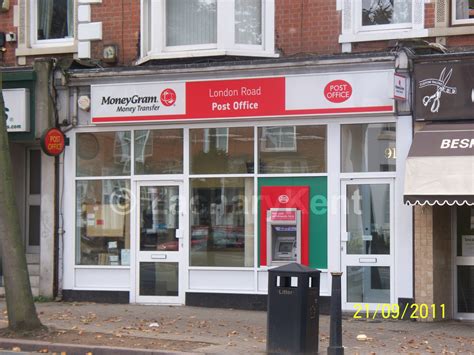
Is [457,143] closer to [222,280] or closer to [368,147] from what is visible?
[368,147]

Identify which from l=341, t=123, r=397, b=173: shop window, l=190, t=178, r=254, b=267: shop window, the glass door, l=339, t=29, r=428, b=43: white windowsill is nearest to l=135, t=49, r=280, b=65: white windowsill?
l=339, t=29, r=428, b=43: white windowsill

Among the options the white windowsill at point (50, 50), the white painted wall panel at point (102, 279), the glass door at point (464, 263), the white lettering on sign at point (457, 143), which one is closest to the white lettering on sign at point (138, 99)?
the white windowsill at point (50, 50)

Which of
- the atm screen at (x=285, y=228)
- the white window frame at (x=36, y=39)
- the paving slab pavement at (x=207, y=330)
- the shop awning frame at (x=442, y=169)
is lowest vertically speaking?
the paving slab pavement at (x=207, y=330)

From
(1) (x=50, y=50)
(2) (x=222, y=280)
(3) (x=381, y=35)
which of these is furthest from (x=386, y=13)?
(1) (x=50, y=50)

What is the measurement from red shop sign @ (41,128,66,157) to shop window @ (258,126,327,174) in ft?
11.8

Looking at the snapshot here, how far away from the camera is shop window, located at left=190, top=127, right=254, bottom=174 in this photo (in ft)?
45.5

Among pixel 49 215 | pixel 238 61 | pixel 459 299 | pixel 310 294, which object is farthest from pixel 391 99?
pixel 49 215

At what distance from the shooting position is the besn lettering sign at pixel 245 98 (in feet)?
42.3

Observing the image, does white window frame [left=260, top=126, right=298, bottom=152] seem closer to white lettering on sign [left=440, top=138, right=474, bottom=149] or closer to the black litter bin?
white lettering on sign [left=440, top=138, right=474, bottom=149]

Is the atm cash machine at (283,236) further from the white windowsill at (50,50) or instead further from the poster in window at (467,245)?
the white windowsill at (50,50)

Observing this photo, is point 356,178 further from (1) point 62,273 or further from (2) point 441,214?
(1) point 62,273

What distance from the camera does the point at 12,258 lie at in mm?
10773

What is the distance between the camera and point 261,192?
1371 cm

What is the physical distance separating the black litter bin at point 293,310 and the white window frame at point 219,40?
5136mm
